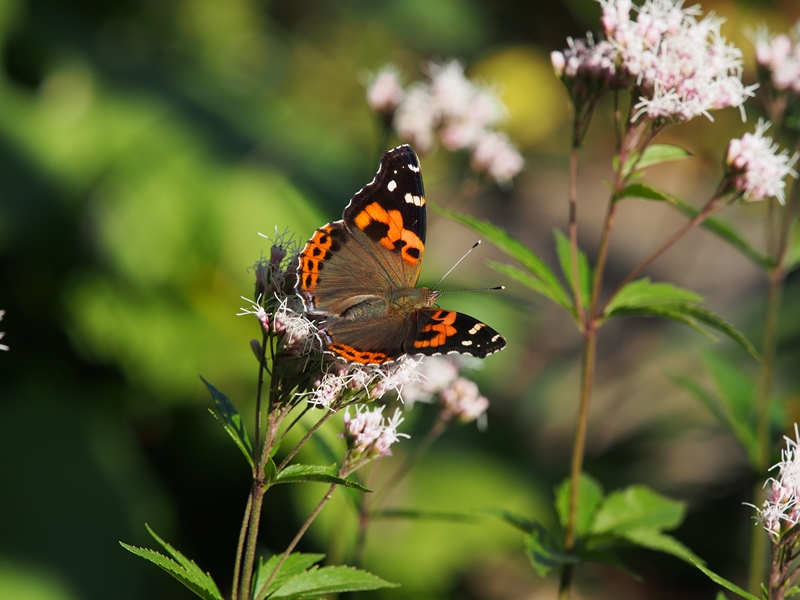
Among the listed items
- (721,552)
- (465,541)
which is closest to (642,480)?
(721,552)

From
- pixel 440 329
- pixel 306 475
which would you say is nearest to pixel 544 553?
pixel 440 329

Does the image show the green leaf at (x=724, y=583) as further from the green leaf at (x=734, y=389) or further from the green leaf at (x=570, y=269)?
the green leaf at (x=734, y=389)

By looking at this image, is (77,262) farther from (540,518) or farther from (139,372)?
(540,518)

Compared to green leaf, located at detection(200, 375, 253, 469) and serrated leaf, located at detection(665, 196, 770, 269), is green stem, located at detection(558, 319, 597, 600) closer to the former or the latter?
serrated leaf, located at detection(665, 196, 770, 269)

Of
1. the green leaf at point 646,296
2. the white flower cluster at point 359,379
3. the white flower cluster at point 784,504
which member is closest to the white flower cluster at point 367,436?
the white flower cluster at point 359,379

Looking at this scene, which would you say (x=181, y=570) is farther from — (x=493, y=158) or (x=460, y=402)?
(x=493, y=158)
